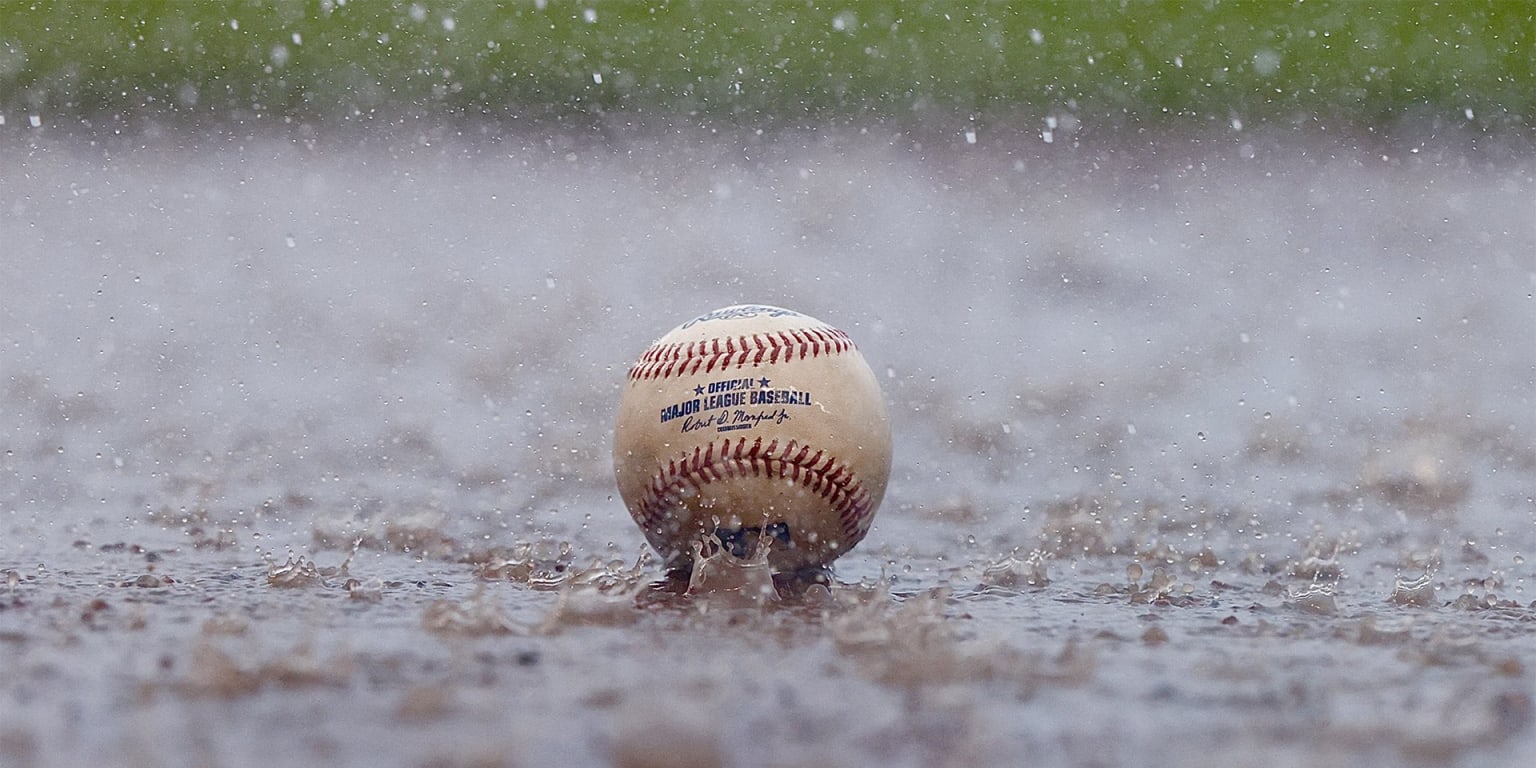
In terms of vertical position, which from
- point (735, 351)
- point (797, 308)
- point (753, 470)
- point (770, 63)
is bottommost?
point (753, 470)

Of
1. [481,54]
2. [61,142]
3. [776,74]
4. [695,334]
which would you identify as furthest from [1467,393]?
[61,142]

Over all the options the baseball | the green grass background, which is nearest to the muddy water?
the baseball

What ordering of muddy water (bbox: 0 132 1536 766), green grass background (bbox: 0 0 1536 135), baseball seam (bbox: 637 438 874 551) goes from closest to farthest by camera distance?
muddy water (bbox: 0 132 1536 766)
baseball seam (bbox: 637 438 874 551)
green grass background (bbox: 0 0 1536 135)

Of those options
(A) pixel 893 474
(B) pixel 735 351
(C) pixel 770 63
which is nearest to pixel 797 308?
(A) pixel 893 474

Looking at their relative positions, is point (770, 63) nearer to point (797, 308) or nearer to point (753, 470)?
point (797, 308)

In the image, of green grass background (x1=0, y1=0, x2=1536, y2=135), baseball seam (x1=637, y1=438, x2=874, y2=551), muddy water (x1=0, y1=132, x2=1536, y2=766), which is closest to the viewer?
muddy water (x1=0, y1=132, x2=1536, y2=766)

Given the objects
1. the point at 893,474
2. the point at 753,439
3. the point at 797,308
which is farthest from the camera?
the point at 797,308

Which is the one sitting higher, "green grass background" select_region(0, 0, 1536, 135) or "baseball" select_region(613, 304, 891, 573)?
"green grass background" select_region(0, 0, 1536, 135)

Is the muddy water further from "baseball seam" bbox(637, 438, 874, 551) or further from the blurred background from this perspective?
"baseball seam" bbox(637, 438, 874, 551)
